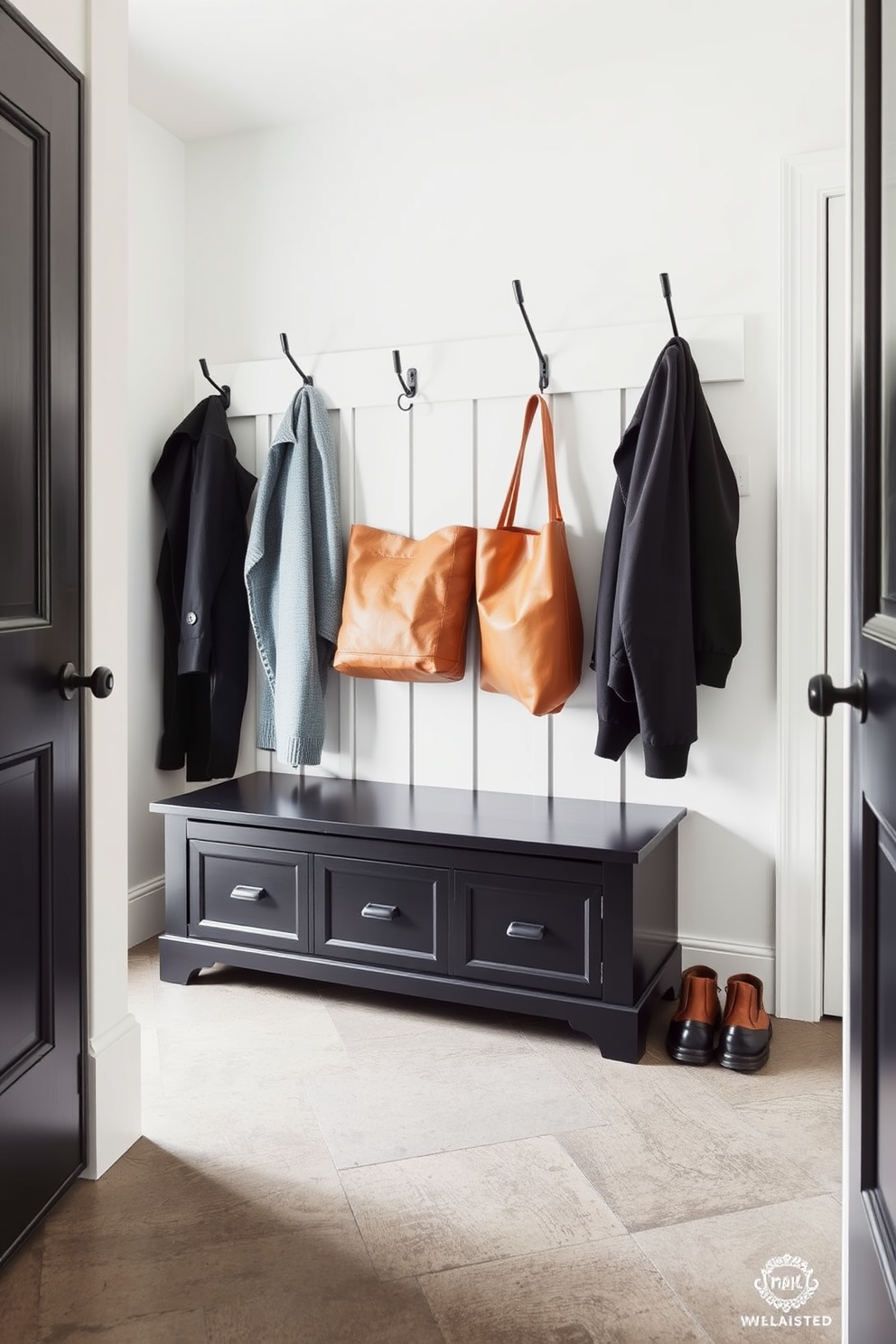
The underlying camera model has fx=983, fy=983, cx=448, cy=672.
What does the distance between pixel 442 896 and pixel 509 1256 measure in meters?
0.90

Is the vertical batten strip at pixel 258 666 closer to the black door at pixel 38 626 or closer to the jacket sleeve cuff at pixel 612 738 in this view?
the jacket sleeve cuff at pixel 612 738

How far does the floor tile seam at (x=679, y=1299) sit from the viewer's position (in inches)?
51.2

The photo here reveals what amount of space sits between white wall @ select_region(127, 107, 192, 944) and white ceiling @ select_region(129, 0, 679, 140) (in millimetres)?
210

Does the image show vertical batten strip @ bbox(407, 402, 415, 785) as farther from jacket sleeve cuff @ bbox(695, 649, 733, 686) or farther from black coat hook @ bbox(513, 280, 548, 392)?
jacket sleeve cuff @ bbox(695, 649, 733, 686)

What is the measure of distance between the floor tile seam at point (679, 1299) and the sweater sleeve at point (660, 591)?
105cm

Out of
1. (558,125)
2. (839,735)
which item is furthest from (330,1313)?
(558,125)

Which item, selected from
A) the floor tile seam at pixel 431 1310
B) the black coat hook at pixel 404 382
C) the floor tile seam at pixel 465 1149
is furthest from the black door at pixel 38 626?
the black coat hook at pixel 404 382

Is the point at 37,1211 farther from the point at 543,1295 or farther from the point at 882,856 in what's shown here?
the point at 882,856

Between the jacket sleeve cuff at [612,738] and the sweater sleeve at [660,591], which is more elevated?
the sweater sleeve at [660,591]

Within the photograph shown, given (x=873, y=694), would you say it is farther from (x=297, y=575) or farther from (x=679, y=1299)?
(x=297, y=575)

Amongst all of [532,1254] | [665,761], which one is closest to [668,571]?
[665,761]

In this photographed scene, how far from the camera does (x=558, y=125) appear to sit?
2.58 meters

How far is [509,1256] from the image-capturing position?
146cm

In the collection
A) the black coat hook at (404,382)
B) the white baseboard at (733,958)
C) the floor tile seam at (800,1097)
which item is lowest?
the floor tile seam at (800,1097)
